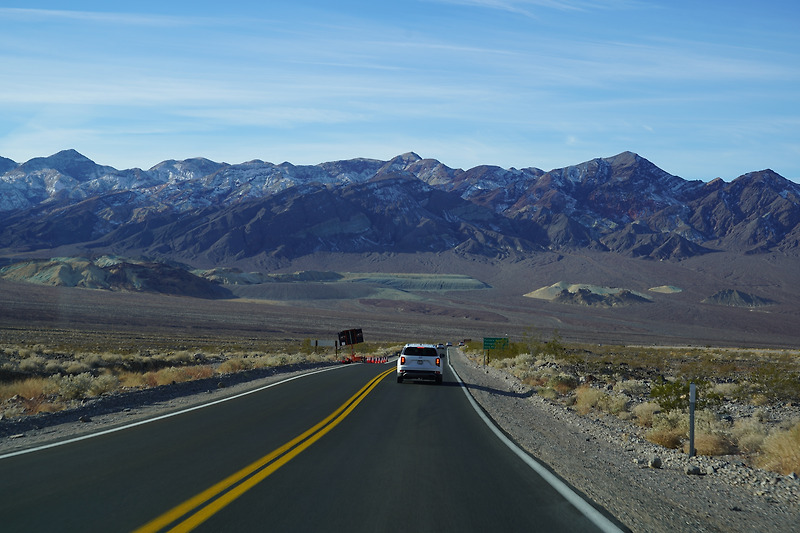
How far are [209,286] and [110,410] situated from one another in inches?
5892

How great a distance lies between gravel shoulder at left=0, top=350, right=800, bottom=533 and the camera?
24.0 feet

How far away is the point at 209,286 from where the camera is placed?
15975 cm

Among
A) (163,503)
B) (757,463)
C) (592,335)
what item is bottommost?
(592,335)

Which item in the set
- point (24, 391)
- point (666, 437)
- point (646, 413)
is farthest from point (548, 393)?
point (24, 391)

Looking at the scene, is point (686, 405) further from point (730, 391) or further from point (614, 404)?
point (730, 391)

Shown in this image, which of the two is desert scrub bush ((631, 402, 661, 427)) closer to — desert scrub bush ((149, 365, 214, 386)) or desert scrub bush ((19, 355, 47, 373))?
desert scrub bush ((149, 365, 214, 386))

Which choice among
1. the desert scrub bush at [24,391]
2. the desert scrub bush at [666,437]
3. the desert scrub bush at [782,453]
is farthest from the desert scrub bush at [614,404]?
the desert scrub bush at [24,391]

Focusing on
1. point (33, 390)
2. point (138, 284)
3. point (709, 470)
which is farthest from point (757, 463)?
point (138, 284)

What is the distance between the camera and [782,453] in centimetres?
1031

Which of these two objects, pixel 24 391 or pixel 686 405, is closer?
pixel 686 405

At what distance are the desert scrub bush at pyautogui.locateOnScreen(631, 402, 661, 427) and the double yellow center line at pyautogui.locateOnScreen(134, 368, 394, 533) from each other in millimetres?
8064

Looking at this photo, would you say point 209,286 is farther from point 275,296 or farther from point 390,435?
point 390,435

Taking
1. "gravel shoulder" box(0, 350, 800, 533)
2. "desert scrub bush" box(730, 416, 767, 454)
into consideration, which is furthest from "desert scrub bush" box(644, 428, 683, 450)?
"desert scrub bush" box(730, 416, 767, 454)

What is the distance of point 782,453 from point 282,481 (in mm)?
7508
